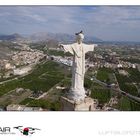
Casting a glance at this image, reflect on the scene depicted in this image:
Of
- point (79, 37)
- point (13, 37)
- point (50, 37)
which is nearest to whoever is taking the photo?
point (79, 37)

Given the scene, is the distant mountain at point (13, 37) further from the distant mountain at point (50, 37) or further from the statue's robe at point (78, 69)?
the statue's robe at point (78, 69)

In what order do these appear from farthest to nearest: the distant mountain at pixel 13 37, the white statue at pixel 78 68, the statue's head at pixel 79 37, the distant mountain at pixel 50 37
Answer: the distant mountain at pixel 13 37 → the distant mountain at pixel 50 37 → the white statue at pixel 78 68 → the statue's head at pixel 79 37

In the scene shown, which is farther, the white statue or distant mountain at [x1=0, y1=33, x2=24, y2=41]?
distant mountain at [x1=0, y1=33, x2=24, y2=41]

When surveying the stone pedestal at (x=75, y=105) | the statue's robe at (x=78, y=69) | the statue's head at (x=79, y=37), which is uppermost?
the statue's head at (x=79, y=37)
